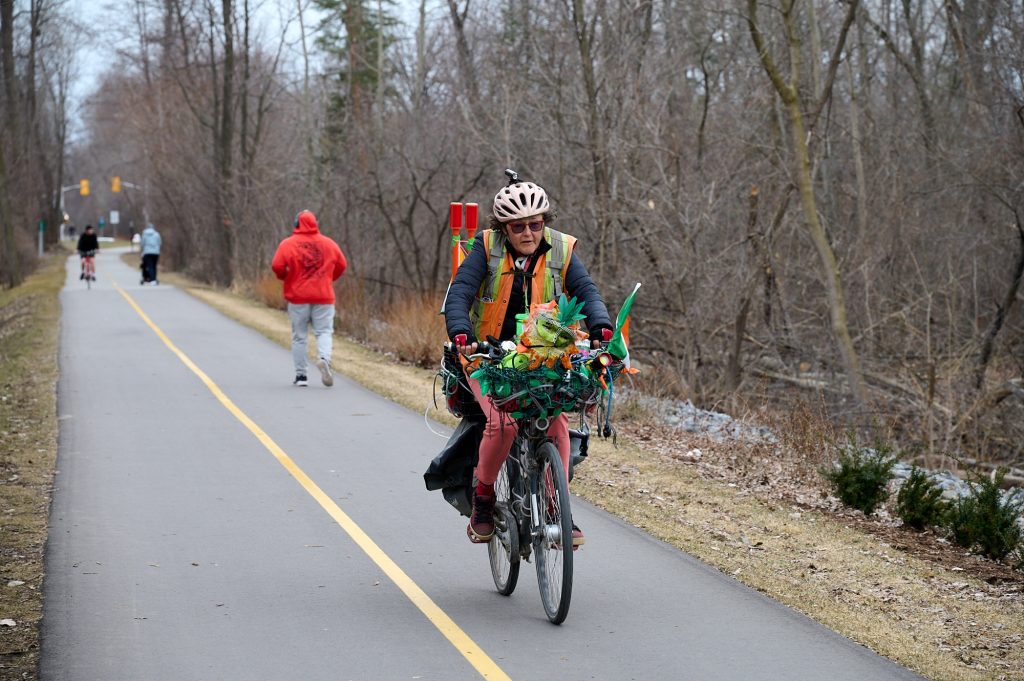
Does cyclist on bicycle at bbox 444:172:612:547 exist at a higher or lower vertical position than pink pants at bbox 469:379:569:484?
higher

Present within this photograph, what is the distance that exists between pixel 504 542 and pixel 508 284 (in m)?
1.35

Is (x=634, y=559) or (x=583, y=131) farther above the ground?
(x=583, y=131)

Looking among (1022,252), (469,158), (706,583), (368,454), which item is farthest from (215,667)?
(469,158)

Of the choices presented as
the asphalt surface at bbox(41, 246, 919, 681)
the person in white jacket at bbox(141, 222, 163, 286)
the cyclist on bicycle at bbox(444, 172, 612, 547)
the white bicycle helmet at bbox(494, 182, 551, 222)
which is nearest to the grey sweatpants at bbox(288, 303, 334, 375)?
the asphalt surface at bbox(41, 246, 919, 681)

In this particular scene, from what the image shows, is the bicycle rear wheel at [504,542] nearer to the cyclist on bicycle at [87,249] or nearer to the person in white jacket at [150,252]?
the cyclist on bicycle at [87,249]

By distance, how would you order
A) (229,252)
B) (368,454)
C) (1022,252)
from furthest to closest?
(229,252)
(1022,252)
(368,454)

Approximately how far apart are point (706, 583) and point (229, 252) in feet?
119

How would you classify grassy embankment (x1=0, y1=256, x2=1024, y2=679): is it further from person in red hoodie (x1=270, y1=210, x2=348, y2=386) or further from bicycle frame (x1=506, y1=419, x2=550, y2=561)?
person in red hoodie (x1=270, y1=210, x2=348, y2=386)

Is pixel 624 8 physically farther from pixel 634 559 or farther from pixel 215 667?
pixel 215 667

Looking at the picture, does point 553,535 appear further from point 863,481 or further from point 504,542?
point 863,481

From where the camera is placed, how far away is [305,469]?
10812mm

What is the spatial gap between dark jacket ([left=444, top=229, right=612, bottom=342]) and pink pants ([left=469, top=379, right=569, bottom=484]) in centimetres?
35

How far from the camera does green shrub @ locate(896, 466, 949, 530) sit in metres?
9.44

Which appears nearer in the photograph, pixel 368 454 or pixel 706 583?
pixel 706 583
